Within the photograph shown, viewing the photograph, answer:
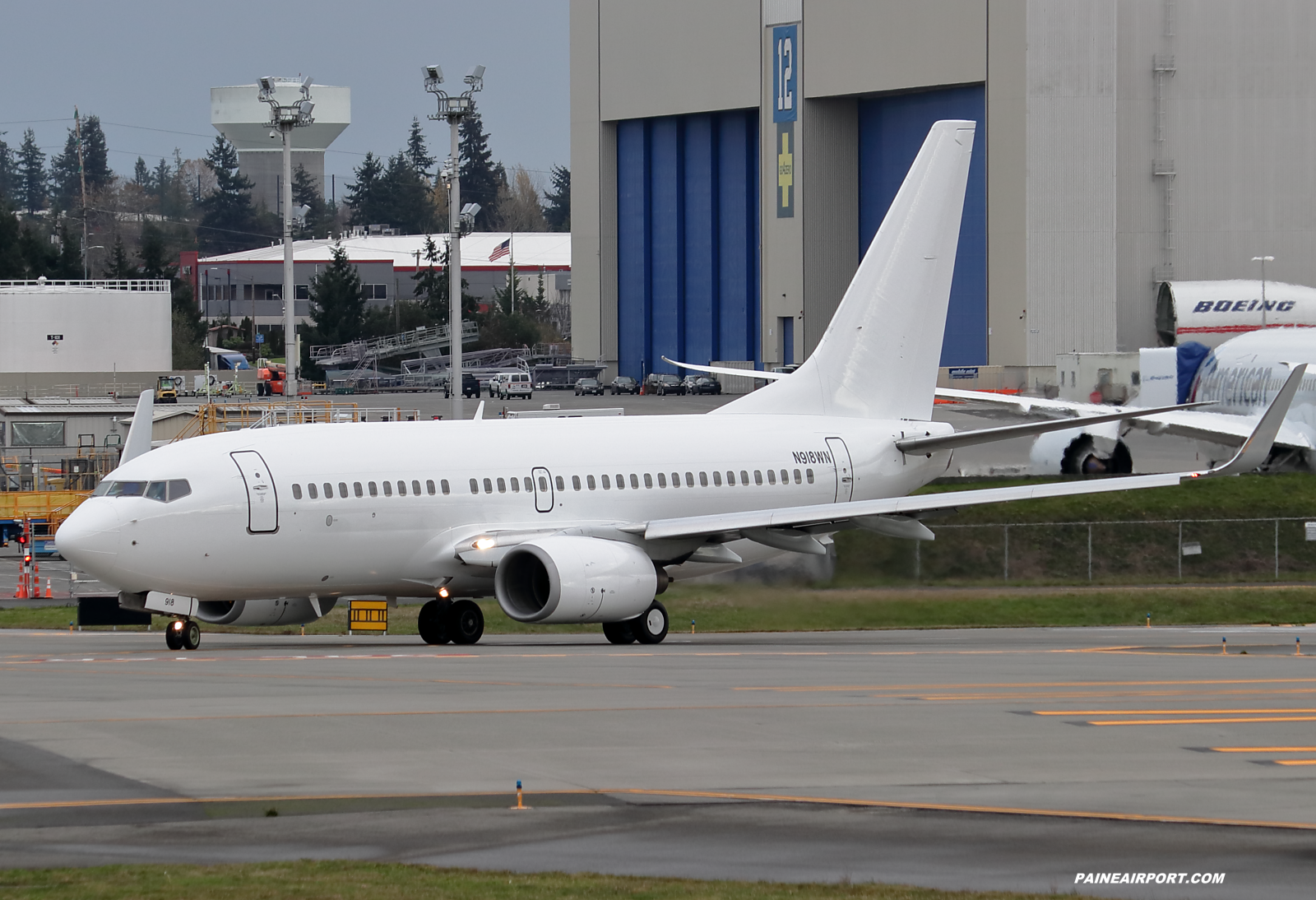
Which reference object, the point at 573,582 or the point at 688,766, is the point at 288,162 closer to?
the point at 573,582

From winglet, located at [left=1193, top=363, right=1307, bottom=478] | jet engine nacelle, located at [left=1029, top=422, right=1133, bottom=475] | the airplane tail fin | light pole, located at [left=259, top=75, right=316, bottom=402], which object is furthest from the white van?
winglet, located at [left=1193, top=363, right=1307, bottom=478]

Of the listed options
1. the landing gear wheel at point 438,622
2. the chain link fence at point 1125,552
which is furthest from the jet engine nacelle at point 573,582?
the chain link fence at point 1125,552

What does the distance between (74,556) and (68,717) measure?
8736 millimetres

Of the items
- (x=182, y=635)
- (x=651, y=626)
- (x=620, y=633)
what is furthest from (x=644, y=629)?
(x=182, y=635)

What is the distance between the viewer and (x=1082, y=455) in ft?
191

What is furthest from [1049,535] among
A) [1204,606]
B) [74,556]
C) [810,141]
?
[810,141]

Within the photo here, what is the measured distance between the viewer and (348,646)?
3256 cm

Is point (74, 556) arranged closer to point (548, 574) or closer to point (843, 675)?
point (548, 574)

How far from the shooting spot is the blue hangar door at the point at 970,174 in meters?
105

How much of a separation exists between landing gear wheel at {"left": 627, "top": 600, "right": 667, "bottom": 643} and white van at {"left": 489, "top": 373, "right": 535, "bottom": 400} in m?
86.2

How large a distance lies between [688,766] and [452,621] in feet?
51.8

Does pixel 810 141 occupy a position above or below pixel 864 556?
above

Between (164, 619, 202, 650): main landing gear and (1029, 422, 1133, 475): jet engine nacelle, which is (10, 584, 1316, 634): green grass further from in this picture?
(1029, 422, 1133, 475): jet engine nacelle

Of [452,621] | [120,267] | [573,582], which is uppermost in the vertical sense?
[120,267]
